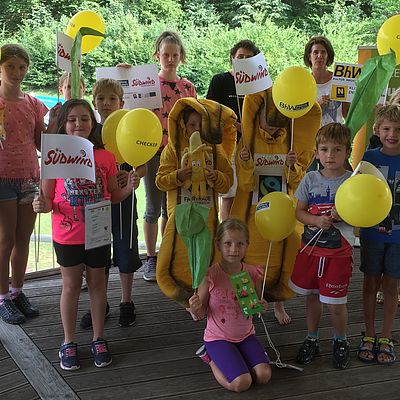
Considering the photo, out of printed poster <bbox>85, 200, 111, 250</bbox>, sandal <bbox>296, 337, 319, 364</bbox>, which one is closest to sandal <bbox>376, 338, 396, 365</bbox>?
sandal <bbox>296, 337, 319, 364</bbox>

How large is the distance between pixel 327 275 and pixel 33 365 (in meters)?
1.37

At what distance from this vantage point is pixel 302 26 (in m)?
8.53

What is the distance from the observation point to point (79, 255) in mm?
2318

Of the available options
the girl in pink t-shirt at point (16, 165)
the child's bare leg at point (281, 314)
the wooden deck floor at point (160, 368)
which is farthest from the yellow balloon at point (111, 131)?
the child's bare leg at point (281, 314)

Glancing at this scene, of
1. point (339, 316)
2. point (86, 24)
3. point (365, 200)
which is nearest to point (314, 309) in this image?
point (339, 316)

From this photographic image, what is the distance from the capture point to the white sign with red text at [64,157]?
2.10m

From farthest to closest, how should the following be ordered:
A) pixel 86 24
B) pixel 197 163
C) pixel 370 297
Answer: pixel 86 24 → pixel 197 163 → pixel 370 297

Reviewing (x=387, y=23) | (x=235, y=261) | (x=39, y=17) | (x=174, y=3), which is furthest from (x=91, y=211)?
(x=174, y=3)

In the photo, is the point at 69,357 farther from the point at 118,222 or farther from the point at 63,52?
the point at 63,52

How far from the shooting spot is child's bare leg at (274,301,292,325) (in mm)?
2832

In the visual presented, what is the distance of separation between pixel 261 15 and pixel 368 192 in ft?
22.7

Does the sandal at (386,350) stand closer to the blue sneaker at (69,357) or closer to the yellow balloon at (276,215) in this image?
the yellow balloon at (276,215)

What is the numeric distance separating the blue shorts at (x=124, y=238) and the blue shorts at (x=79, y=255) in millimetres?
321

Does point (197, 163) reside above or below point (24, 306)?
above
